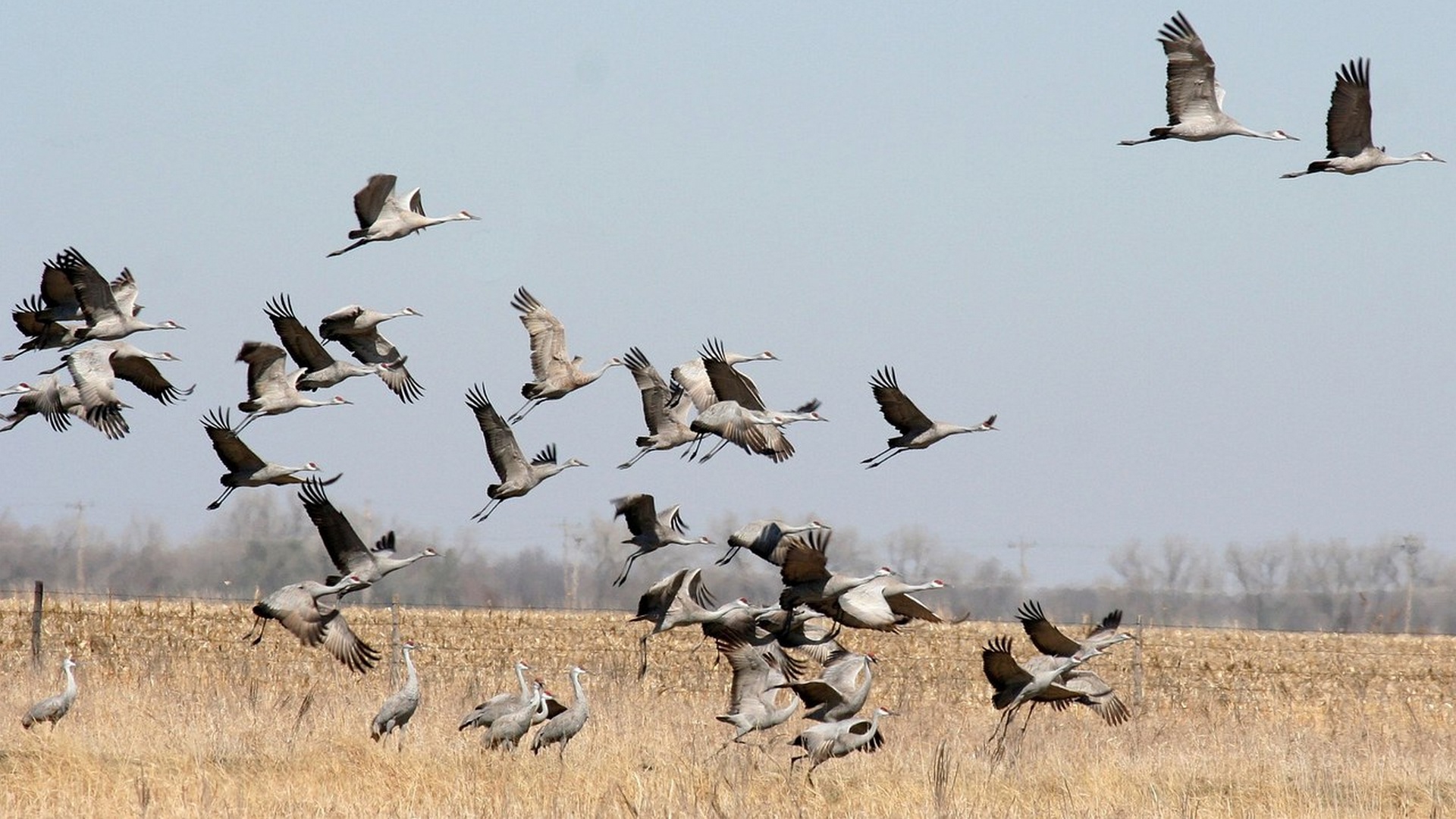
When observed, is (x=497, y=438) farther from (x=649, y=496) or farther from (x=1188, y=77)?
(x=1188, y=77)

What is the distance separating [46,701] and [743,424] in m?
5.13

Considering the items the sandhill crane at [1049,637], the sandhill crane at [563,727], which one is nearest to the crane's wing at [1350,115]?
the sandhill crane at [1049,637]

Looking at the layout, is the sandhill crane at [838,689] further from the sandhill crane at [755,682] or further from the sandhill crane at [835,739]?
the sandhill crane at [755,682]

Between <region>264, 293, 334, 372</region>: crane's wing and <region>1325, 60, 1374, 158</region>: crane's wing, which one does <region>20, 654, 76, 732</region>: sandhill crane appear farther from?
<region>1325, 60, 1374, 158</region>: crane's wing

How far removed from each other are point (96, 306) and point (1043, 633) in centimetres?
706

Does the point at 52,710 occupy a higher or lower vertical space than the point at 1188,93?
lower

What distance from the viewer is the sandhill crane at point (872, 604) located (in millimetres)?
10727

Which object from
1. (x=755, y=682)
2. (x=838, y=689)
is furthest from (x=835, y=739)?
(x=755, y=682)

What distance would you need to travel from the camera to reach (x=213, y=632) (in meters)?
22.5

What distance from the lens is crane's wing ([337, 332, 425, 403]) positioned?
13.5m

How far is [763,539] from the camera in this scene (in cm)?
1124

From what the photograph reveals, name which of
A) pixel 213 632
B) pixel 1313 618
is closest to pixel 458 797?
pixel 213 632

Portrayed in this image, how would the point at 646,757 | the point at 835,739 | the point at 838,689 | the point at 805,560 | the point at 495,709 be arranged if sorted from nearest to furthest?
the point at 835,739 < the point at 838,689 < the point at 805,560 < the point at 495,709 < the point at 646,757

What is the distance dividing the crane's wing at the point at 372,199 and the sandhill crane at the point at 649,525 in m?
2.94
